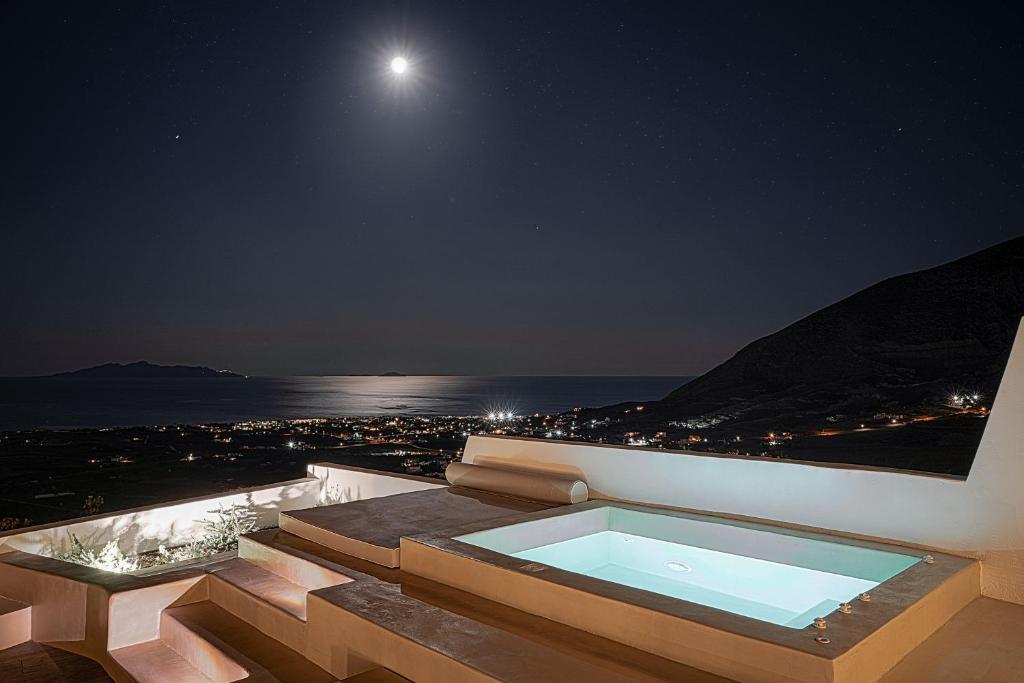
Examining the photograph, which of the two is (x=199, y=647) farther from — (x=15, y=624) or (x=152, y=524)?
(x=152, y=524)

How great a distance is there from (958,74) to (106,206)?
20.0 metres

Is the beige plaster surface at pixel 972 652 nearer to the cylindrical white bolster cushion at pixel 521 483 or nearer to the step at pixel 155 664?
the cylindrical white bolster cushion at pixel 521 483

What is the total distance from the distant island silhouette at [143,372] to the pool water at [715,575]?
130 meters

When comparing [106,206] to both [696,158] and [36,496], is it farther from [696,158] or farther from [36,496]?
[696,158]

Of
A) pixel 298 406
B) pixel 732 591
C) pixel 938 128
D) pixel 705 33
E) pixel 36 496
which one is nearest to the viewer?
pixel 732 591

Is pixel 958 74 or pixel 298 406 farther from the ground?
pixel 958 74

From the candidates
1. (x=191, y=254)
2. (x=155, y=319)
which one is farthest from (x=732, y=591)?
(x=155, y=319)

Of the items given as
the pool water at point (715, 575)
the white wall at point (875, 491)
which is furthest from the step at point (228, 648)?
the white wall at point (875, 491)

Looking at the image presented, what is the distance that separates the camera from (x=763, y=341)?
22609 millimetres

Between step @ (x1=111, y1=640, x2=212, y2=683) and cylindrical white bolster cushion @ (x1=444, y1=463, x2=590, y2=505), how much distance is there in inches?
105

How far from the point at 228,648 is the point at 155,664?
2.01 ft

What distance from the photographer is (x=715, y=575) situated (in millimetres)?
4180

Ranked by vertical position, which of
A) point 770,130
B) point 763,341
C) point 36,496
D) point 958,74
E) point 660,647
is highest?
point 958,74

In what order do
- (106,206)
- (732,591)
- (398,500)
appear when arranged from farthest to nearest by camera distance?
(106,206)
(398,500)
(732,591)
